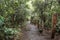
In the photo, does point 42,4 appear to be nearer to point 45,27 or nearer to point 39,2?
point 39,2

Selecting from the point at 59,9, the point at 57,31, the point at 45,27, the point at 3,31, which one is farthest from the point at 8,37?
the point at 45,27

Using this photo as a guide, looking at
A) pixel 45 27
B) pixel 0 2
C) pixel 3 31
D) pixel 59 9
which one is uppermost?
pixel 0 2

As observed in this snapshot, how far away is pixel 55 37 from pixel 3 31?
326 inches

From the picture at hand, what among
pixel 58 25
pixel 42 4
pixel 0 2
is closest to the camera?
pixel 0 2

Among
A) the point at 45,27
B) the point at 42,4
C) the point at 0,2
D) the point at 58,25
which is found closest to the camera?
the point at 0,2

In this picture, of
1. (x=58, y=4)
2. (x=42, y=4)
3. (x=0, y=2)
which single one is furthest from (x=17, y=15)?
(x=0, y=2)

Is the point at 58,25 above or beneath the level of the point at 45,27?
above

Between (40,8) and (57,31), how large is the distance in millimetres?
6554

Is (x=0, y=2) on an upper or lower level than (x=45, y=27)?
upper

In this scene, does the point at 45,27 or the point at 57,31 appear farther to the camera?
A: the point at 45,27

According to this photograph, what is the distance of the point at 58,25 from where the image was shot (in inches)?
745

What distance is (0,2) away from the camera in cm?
1170

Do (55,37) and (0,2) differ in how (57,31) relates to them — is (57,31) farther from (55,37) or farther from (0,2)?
(0,2)

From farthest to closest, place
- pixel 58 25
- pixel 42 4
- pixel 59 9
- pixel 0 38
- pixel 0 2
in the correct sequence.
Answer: pixel 42 4 < pixel 58 25 < pixel 59 9 < pixel 0 2 < pixel 0 38
